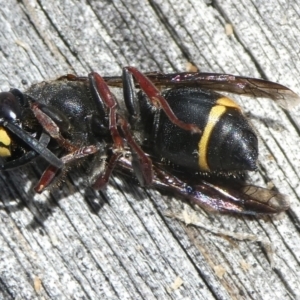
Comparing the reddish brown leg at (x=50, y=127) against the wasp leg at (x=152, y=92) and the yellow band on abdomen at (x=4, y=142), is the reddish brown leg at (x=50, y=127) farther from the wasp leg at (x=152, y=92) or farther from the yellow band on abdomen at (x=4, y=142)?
the wasp leg at (x=152, y=92)

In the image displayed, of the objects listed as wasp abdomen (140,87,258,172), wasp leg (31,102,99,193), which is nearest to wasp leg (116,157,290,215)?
wasp abdomen (140,87,258,172)

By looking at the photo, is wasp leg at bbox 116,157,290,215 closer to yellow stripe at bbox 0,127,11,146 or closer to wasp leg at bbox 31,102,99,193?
wasp leg at bbox 31,102,99,193

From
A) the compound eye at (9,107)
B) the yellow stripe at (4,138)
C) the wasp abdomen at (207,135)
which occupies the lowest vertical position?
the wasp abdomen at (207,135)

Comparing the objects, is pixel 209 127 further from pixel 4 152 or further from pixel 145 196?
pixel 4 152

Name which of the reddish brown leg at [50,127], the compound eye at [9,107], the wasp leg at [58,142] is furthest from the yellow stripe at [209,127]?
the compound eye at [9,107]

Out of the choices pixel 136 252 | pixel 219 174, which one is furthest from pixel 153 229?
pixel 219 174

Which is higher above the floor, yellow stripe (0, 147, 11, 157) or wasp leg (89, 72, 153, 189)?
yellow stripe (0, 147, 11, 157)

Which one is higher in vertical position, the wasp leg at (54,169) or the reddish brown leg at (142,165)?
the wasp leg at (54,169)

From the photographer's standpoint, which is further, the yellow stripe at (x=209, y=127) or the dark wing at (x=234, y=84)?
Answer: the dark wing at (x=234, y=84)
